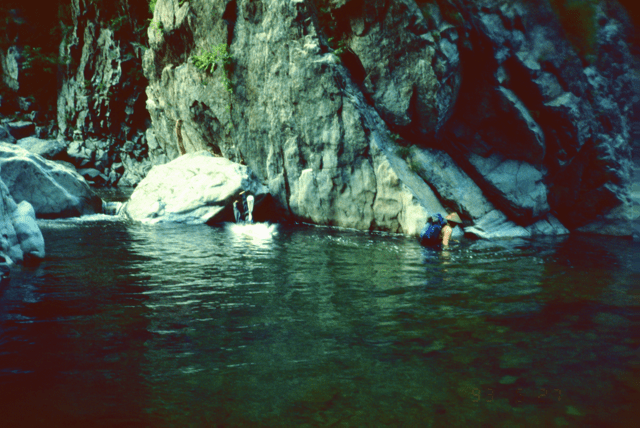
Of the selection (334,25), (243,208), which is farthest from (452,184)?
(243,208)

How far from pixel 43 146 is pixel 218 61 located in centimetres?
2427

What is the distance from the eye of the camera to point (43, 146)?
38.4 meters

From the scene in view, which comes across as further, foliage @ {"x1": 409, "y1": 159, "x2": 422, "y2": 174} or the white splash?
foliage @ {"x1": 409, "y1": 159, "x2": 422, "y2": 174}

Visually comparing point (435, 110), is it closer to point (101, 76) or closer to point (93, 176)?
point (93, 176)

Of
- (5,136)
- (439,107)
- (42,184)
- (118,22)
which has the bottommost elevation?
(42,184)

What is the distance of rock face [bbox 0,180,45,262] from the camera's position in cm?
1077

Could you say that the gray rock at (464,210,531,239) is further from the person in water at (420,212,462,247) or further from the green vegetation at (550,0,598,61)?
the green vegetation at (550,0,598,61)

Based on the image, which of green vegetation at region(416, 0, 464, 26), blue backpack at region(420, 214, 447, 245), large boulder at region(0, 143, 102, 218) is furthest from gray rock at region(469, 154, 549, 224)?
large boulder at region(0, 143, 102, 218)

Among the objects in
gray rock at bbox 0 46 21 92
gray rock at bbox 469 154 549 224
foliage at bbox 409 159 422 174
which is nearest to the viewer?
gray rock at bbox 469 154 549 224

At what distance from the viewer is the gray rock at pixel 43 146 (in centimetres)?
3791

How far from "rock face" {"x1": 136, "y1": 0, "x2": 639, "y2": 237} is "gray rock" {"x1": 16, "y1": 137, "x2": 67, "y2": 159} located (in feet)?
82.4

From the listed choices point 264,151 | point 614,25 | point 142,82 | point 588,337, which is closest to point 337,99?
point 264,151

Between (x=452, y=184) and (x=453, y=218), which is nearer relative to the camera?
(x=453, y=218)

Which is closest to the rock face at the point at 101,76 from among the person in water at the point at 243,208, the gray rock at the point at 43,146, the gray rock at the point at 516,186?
the gray rock at the point at 43,146
